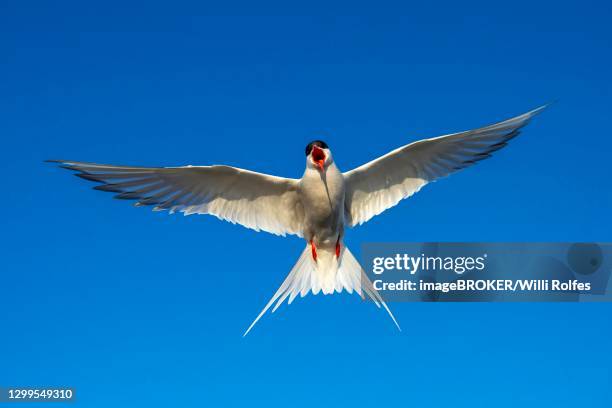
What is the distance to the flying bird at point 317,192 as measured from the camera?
8375mm

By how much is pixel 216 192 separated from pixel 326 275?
1.49 meters

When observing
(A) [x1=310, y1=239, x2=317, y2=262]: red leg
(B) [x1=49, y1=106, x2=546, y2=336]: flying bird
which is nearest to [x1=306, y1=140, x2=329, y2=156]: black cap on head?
(B) [x1=49, y1=106, x2=546, y2=336]: flying bird

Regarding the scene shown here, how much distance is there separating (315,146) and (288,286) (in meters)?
1.55

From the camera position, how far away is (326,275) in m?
8.93

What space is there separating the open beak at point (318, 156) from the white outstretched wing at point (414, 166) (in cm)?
37

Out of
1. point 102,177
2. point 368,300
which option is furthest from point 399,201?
point 102,177

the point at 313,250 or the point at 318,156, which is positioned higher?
the point at 318,156

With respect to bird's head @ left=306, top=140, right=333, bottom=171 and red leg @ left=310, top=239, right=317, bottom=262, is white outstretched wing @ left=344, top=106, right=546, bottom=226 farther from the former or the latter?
red leg @ left=310, top=239, right=317, bottom=262

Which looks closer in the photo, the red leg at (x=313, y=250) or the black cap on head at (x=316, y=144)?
the black cap on head at (x=316, y=144)

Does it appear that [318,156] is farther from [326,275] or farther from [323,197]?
[326,275]

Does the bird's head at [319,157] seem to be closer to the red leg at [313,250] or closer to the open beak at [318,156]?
the open beak at [318,156]

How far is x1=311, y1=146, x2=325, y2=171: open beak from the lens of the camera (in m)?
8.38

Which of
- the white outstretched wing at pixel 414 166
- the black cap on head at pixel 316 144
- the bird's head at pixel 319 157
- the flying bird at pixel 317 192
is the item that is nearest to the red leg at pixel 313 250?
the flying bird at pixel 317 192

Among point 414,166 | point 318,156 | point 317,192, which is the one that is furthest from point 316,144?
point 414,166
